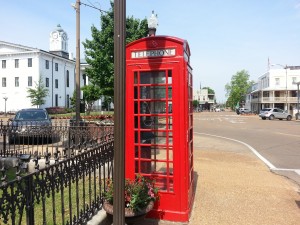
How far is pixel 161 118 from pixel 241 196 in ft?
9.44

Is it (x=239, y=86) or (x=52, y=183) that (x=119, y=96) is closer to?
(x=52, y=183)

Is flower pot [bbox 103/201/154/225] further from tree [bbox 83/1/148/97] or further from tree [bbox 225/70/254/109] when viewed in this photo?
tree [bbox 225/70/254/109]

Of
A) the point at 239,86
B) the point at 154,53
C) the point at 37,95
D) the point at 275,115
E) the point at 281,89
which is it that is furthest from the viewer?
the point at 239,86

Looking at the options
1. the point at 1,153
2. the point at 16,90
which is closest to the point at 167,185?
the point at 1,153

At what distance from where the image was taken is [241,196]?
630 centimetres

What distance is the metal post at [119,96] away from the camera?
2.75 meters

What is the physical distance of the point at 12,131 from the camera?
382 inches

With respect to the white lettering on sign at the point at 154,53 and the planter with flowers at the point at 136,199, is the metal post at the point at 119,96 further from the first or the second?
the white lettering on sign at the point at 154,53

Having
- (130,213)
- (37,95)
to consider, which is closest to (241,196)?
(130,213)

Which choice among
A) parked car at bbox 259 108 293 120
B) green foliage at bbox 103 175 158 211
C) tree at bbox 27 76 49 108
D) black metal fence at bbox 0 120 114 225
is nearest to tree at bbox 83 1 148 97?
black metal fence at bbox 0 120 114 225

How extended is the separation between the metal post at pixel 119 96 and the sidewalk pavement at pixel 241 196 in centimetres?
236

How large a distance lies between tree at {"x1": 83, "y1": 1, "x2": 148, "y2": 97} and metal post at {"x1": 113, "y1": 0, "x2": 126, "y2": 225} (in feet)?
58.6

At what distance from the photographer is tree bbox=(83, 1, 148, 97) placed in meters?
20.8

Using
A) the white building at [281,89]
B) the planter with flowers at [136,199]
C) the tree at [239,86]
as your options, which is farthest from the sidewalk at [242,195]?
the tree at [239,86]
